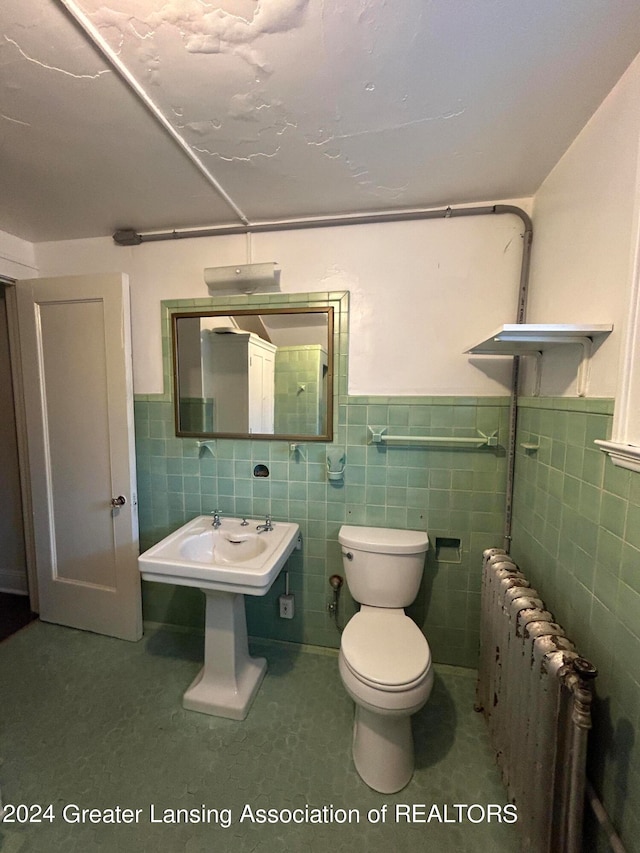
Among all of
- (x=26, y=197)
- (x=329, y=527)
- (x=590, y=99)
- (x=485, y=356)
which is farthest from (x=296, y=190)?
(x=329, y=527)

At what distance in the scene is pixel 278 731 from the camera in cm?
142

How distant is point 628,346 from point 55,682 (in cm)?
263

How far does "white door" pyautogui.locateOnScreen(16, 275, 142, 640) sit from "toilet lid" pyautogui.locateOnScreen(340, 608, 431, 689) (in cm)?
127

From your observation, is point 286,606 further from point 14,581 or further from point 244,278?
point 14,581

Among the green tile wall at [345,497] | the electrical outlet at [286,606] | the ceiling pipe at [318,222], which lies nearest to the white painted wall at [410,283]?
the ceiling pipe at [318,222]

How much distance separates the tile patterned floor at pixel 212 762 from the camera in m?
1.08

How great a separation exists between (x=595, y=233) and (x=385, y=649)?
1560 mm

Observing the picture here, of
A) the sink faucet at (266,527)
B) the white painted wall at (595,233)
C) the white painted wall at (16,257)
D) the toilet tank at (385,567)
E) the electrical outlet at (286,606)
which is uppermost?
the white painted wall at (16,257)

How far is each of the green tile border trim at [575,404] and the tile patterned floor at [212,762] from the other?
4.53 ft

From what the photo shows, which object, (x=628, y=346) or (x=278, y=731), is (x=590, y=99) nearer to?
(x=628, y=346)

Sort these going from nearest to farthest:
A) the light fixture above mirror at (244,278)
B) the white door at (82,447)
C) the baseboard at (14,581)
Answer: the light fixture above mirror at (244,278) → the white door at (82,447) → the baseboard at (14,581)

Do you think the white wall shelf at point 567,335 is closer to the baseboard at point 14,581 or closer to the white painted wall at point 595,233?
the white painted wall at point 595,233

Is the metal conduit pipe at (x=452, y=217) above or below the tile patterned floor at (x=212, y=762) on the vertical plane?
above

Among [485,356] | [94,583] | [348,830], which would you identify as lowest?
[348,830]
